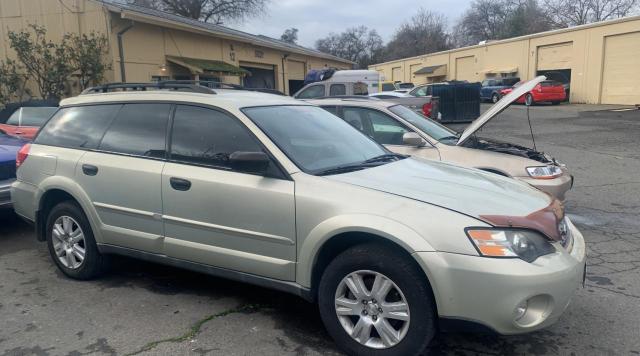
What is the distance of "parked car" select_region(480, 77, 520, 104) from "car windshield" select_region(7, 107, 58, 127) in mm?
27584

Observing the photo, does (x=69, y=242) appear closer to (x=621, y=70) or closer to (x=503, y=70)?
(x=621, y=70)

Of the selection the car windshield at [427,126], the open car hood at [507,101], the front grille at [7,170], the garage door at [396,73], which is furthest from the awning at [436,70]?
the front grille at [7,170]

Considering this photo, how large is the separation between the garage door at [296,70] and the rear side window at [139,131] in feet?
→ 82.6

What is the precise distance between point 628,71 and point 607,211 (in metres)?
24.9

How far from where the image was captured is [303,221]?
335 cm

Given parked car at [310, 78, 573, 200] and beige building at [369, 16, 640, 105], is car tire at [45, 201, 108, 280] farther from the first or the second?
beige building at [369, 16, 640, 105]

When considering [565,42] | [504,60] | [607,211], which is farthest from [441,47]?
[607,211]

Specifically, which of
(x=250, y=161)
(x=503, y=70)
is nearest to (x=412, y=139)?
(x=250, y=161)

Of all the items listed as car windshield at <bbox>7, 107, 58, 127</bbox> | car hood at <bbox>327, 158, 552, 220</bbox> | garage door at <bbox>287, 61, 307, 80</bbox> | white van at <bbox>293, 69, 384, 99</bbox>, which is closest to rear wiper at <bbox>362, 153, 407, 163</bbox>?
car hood at <bbox>327, 158, 552, 220</bbox>

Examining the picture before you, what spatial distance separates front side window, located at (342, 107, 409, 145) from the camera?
664cm

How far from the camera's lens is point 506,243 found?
9.53ft

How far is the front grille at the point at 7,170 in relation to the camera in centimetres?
596

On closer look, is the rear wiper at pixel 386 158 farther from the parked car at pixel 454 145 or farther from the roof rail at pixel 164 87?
the parked car at pixel 454 145

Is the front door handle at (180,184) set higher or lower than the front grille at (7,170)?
higher
